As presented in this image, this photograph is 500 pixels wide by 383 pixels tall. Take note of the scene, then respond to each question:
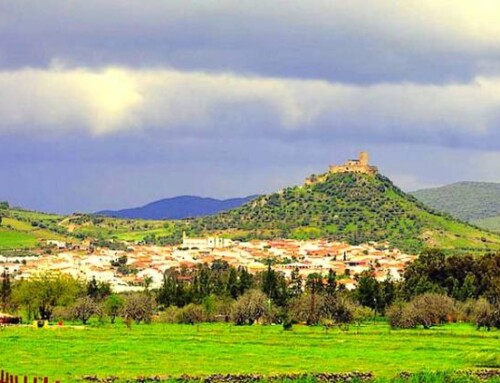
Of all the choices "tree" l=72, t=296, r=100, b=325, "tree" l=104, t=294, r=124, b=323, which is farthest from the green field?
"tree" l=104, t=294, r=124, b=323

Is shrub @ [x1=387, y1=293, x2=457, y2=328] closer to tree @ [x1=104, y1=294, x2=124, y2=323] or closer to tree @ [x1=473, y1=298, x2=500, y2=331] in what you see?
tree @ [x1=473, y1=298, x2=500, y2=331]

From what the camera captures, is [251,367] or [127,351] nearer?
[251,367]

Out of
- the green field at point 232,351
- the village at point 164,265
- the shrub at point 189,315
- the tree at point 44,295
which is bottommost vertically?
the green field at point 232,351

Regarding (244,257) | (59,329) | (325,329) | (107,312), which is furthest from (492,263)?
(244,257)

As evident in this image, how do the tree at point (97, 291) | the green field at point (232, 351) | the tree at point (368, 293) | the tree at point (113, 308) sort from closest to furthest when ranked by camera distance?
the green field at point (232, 351) < the tree at point (113, 308) < the tree at point (368, 293) < the tree at point (97, 291)

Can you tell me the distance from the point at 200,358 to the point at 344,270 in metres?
115

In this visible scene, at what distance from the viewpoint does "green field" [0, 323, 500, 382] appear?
49000mm

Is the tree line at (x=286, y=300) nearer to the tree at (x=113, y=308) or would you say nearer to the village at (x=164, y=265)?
the tree at (x=113, y=308)

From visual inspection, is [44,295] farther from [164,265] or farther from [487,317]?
[164,265]

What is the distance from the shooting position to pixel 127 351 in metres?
56.7

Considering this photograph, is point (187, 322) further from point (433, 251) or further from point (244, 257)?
point (244, 257)

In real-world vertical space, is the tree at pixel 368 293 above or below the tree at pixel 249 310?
above

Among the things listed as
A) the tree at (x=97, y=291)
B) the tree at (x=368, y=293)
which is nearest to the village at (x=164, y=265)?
the tree at (x=97, y=291)

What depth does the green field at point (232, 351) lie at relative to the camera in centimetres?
4900
